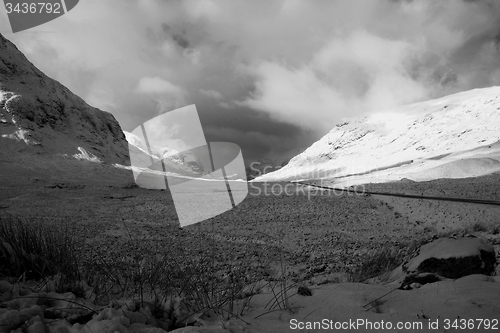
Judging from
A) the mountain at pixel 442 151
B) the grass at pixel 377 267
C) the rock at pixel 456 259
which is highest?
the mountain at pixel 442 151

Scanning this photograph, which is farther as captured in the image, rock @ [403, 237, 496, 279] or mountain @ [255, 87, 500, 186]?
mountain @ [255, 87, 500, 186]

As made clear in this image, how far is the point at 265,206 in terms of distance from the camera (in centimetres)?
1180

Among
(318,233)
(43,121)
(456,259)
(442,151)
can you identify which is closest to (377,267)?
(456,259)

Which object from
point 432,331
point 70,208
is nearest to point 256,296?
point 432,331

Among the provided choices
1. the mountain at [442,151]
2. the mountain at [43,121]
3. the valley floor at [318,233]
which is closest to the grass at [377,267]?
the valley floor at [318,233]

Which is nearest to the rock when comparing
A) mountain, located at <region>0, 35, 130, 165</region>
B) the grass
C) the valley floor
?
the valley floor

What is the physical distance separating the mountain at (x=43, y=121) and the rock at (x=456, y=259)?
1796 inches

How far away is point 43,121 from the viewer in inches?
1977

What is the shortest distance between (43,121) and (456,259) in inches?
2377

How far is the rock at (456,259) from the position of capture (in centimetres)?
295

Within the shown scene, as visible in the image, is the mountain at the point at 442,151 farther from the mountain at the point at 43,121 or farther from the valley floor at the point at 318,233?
the mountain at the point at 43,121

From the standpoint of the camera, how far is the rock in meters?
2.95

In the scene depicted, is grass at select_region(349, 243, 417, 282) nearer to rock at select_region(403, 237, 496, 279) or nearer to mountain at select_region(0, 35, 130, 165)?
rock at select_region(403, 237, 496, 279)

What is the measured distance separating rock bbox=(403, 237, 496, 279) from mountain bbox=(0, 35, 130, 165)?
45608 millimetres
